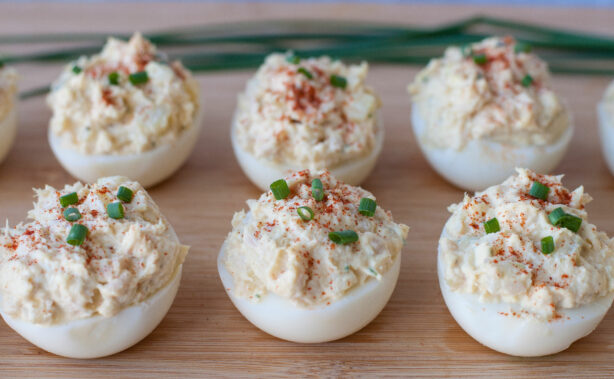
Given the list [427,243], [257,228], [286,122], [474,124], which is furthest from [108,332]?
[474,124]

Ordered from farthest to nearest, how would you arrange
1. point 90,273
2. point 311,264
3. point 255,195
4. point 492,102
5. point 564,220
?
point 255,195 → point 492,102 → point 564,220 → point 311,264 → point 90,273

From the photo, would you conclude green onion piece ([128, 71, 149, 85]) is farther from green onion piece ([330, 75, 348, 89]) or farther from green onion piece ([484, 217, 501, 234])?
green onion piece ([484, 217, 501, 234])

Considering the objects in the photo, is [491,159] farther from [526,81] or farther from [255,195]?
[255,195]

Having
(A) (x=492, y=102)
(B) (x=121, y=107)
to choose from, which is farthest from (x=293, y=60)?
(A) (x=492, y=102)

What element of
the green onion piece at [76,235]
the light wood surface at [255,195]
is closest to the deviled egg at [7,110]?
the light wood surface at [255,195]

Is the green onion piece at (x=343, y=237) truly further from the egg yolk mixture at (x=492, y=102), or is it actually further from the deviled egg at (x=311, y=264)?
the egg yolk mixture at (x=492, y=102)

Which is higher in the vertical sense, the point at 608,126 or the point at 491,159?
the point at 608,126

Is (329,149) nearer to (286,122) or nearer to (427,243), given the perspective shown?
(286,122)
